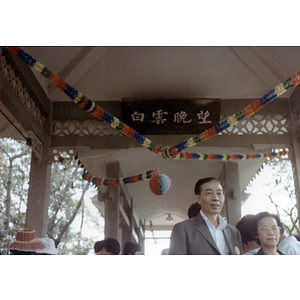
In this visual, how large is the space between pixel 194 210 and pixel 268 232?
574 millimetres

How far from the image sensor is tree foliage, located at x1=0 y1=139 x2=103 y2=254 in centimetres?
267

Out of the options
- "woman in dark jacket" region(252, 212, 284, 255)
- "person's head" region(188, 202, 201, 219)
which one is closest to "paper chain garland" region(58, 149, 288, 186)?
"person's head" region(188, 202, 201, 219)

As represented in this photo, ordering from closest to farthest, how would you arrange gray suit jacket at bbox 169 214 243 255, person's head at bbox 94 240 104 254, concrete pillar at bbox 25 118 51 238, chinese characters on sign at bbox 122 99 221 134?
gray suit jacket at bbox 169 214 243 255 < person's head at bbox 94 240 104 254 < concrete pillar at bbox 25 118 51 238 < chinese characters on sign at bbox 122 99 221 134

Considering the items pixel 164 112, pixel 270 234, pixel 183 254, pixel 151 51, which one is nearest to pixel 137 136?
pixel 164 112

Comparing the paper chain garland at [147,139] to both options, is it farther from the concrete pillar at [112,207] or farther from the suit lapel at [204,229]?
the suit lapel at [204,229]

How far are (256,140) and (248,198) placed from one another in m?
0.49

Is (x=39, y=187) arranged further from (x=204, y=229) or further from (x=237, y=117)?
(x=237, y=117)

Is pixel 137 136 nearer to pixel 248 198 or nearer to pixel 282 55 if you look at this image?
pixel 248 198

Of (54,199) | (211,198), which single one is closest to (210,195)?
(211,198)

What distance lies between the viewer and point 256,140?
2826mm

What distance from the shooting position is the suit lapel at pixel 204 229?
2.53 meters

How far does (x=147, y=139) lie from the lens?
2.75 m

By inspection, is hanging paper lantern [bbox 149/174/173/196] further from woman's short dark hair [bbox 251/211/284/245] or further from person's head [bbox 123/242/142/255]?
woman's short dark hair [bbox 251/211/284/245]

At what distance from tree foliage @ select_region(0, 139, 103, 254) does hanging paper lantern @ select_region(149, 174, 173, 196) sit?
0.50 m
